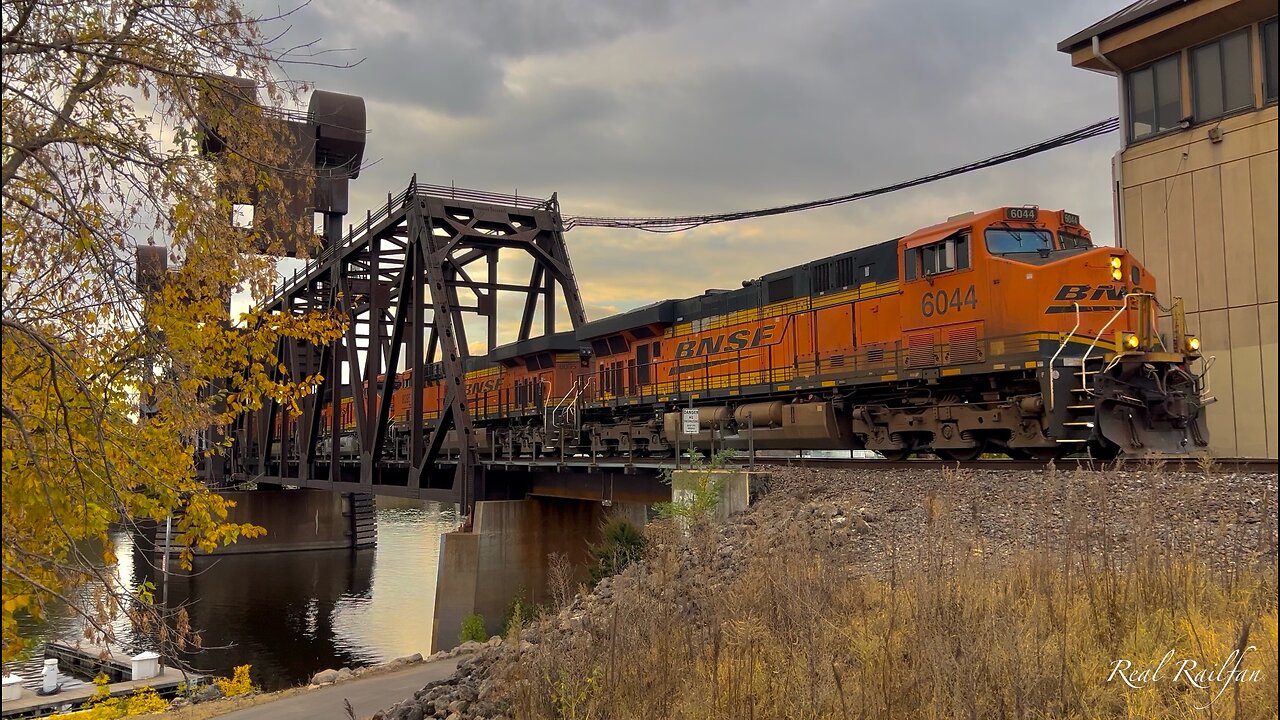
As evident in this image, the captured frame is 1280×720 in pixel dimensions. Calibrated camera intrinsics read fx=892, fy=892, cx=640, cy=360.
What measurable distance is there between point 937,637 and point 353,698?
13.2 meters

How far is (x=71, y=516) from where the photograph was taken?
5.85 m

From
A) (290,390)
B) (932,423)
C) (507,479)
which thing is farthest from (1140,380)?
(507,479)

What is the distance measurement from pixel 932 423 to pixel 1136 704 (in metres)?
9.30

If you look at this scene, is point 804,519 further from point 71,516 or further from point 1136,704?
point 71,516

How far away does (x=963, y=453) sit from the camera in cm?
1460

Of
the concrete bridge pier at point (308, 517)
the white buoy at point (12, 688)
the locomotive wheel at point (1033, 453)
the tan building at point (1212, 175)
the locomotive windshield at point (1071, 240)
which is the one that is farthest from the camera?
the concrete bridge pier at point (308, 517)

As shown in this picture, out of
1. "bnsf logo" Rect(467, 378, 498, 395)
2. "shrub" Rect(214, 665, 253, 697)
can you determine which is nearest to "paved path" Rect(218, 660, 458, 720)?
"shrub" Rect(214, 665, 253, 697)

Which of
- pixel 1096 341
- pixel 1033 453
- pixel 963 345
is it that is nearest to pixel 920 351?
pixel 963 345

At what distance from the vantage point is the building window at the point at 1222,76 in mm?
17266

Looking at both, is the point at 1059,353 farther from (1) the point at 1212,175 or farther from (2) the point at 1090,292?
(1) the point at 1212,175

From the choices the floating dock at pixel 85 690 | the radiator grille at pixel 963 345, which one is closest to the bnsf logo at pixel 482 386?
the floating dock at pixel 85 690

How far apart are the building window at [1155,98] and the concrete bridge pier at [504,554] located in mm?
14591

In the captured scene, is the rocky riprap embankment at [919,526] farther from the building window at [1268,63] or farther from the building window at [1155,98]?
the building window at [1155,98]

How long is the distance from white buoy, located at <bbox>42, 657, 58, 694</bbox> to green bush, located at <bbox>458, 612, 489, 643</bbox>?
9.73 m
